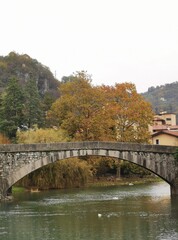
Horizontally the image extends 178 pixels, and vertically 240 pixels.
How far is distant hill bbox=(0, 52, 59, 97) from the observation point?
145 metres

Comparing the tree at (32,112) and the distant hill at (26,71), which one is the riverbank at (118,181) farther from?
the distant hill at (26,71)

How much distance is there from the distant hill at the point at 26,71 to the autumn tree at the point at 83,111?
80612 mm

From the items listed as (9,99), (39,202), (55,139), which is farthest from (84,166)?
(9,99)

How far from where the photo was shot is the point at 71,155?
4266 cm

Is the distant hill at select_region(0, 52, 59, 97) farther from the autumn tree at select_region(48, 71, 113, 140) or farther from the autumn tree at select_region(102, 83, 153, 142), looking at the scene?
the autumn tree at select_region(48, 71, 113, 140)

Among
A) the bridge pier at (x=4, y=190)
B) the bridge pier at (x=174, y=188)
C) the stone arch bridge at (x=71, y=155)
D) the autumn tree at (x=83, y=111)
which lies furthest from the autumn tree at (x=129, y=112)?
the bridge pier at (x=4, y=190)

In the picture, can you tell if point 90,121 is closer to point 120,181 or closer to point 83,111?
point 83,111

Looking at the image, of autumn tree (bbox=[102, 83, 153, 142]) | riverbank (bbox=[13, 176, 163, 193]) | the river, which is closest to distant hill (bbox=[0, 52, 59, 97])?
autumn tree (bbox=[102, 83, 153, 142])

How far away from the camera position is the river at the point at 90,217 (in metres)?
27.3

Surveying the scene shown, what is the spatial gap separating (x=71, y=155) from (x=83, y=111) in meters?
19.7

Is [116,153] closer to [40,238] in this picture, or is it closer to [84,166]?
[84,166]

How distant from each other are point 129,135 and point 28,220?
3294 cm

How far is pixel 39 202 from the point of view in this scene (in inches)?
1606

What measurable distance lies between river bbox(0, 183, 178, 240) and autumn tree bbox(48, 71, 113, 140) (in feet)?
53.4
